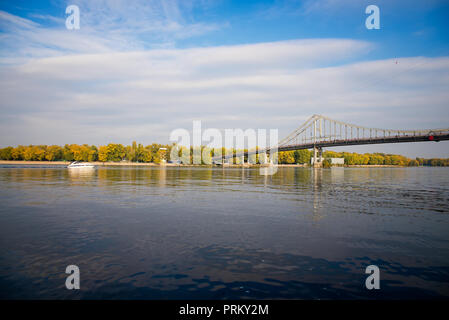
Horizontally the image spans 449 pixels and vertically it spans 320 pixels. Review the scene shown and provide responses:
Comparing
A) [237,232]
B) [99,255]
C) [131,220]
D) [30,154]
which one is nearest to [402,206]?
[237,232]

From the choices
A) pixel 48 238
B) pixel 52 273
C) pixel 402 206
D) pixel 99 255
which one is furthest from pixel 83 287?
pixel 402 206

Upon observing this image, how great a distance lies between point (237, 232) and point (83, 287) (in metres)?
6.58

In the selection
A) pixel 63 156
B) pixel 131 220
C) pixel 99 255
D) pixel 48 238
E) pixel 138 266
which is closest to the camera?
pixel 138 266

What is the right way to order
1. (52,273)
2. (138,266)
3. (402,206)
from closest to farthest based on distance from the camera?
(52,273), (138,266), (402,206)
